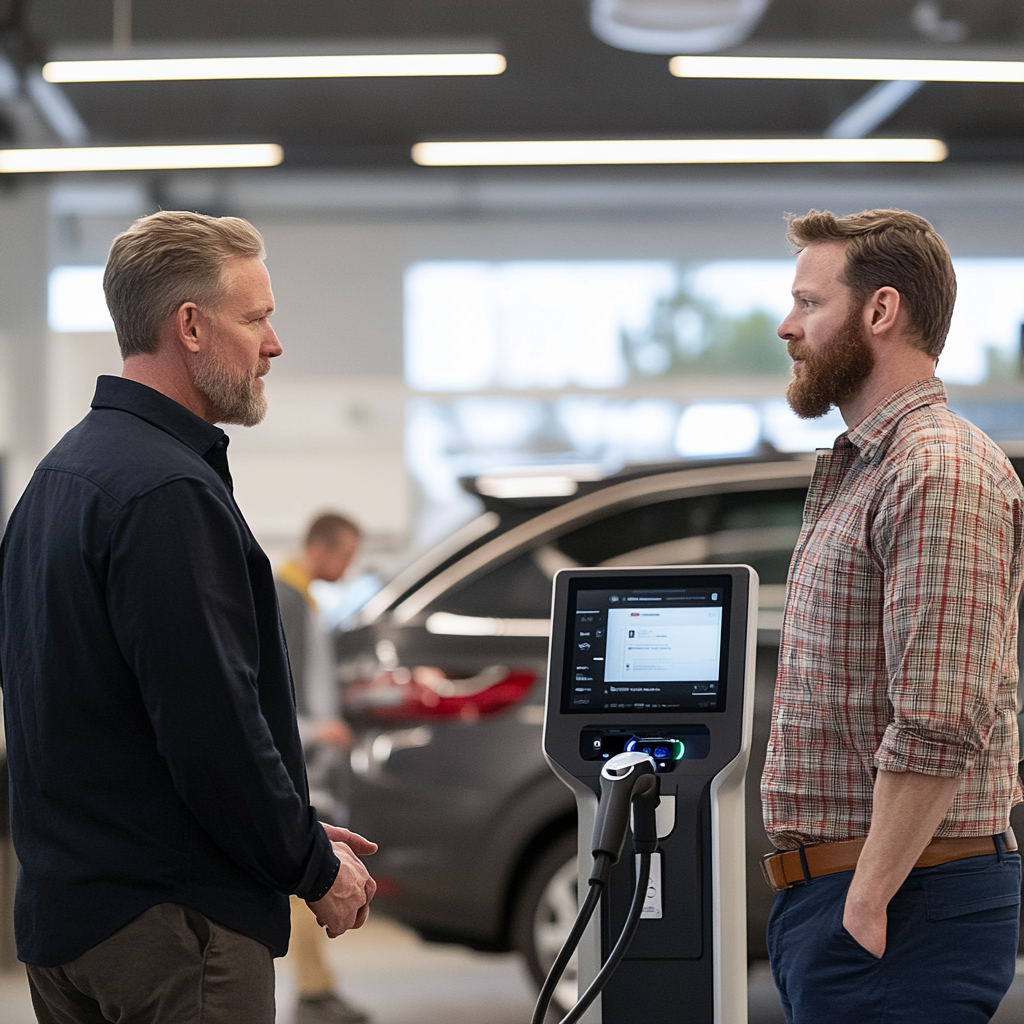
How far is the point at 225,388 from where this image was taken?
1.85 meters

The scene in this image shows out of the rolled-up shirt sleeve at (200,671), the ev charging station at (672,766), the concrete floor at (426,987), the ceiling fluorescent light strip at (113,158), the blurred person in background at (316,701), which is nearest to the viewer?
the rolled-up shirt sleeve at (200,671)

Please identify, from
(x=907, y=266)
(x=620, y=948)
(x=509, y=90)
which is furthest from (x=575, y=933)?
(x=509, y=90)

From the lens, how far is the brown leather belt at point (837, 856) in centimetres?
171

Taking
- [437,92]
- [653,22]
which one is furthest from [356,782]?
[437,92]

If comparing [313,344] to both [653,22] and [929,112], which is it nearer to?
[653,22]

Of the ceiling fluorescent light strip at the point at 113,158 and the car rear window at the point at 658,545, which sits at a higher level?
the ceiling fluorescent light strip at the point at 113,158

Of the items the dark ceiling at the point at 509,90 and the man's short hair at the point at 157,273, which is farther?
the dark ceiling at the point at 509,90

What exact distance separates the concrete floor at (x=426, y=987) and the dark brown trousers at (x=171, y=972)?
2294mm

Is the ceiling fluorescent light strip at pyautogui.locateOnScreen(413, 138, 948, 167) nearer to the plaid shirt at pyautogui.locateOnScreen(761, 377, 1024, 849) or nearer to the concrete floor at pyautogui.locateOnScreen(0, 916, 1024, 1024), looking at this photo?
the concrete floor at pyautogui.locateOnScreen(0, 916, 1024, 1024)

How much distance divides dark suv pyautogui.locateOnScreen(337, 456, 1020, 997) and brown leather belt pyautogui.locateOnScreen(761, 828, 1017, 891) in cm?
178

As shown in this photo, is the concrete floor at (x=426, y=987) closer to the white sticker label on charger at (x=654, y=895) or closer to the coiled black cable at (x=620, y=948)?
the white sticker label on charger at (x=654, y=895)

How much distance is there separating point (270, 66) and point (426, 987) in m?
3.26

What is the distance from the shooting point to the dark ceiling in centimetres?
705

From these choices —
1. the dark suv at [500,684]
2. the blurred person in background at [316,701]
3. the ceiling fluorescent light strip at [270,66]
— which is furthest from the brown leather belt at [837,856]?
the ceiling fluorescent light strip at [270,66]
